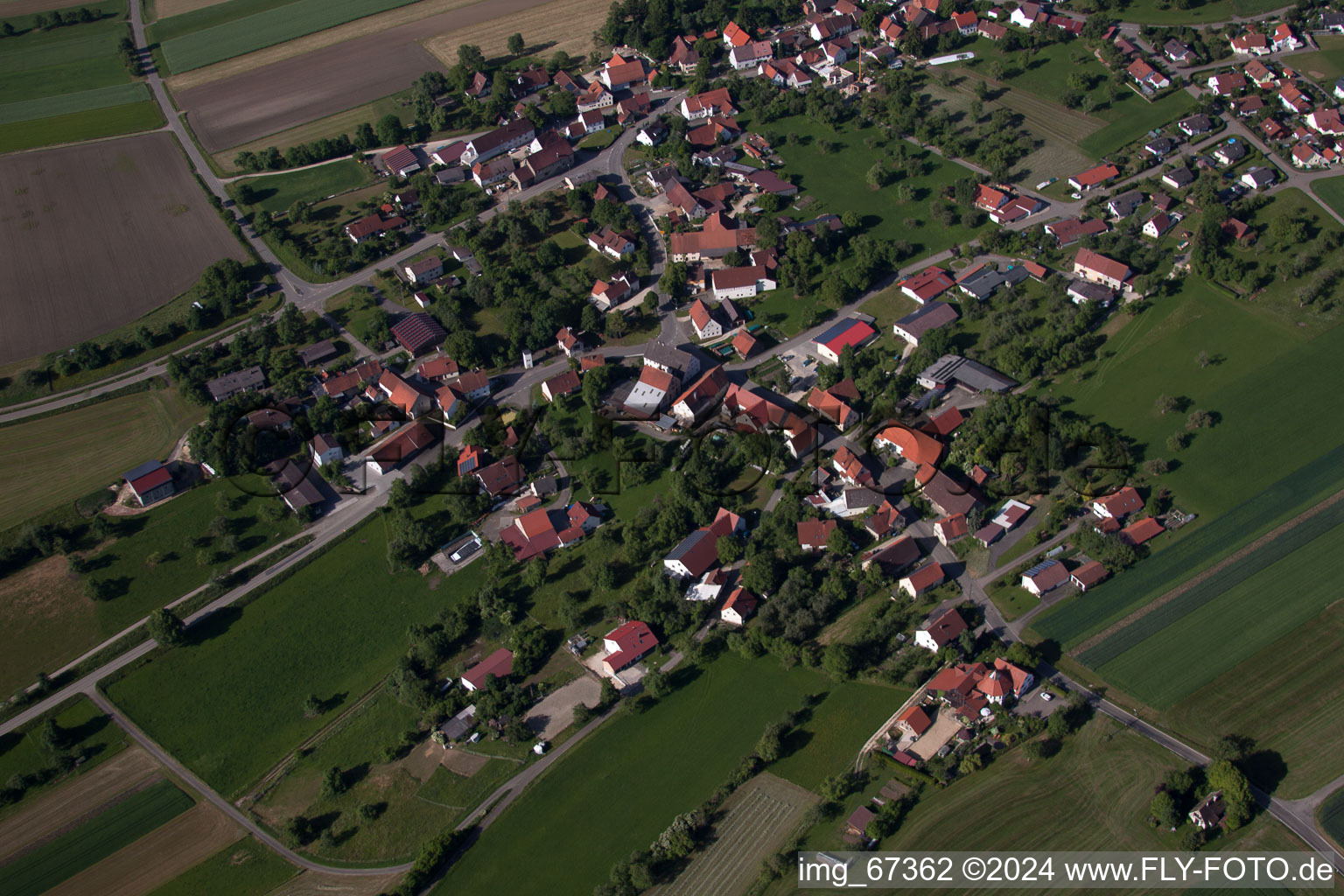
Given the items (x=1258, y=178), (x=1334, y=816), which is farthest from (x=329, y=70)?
Answer: (x=1334, y=816)

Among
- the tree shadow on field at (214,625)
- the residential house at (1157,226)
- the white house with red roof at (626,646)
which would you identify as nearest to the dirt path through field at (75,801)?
the tree shadow on field at (214,625)

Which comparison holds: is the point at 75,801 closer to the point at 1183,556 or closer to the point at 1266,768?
the point at 1266,768

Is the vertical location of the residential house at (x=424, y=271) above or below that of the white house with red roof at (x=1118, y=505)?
above

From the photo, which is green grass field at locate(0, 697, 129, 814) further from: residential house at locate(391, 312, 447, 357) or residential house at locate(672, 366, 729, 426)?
residential house at locate(672, 366, 729, 426)

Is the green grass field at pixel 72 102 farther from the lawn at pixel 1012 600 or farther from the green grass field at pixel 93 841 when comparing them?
the lawn at pixel 1012 600

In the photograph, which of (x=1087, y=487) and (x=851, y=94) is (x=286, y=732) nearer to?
(x=1087, y=487)

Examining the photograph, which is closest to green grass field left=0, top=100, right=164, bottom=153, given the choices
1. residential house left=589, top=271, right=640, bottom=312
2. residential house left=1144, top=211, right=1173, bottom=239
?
residential house left=589, top=271, right=640, bottom=312

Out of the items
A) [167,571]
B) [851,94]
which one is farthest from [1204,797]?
[851,94]
